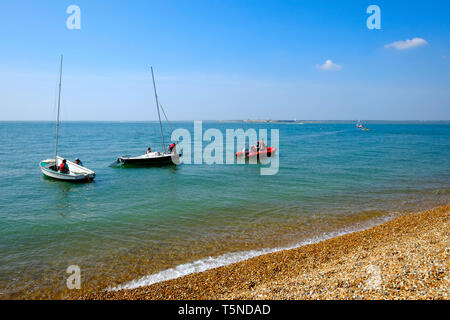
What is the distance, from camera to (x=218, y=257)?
10109mm

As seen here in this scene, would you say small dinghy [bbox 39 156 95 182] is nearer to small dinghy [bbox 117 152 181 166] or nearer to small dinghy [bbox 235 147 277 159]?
small dinghy [bbox 117 152 181 166]

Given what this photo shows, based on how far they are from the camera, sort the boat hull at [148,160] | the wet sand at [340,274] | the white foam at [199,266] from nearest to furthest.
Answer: the wet sand at [340,274]
the white foam at [199,266]
the boat hull at [148,160]

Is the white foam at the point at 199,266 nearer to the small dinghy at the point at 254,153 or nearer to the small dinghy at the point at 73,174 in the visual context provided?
the small dinghy at the point at 73,174

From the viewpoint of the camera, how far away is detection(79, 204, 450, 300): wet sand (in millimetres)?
5977

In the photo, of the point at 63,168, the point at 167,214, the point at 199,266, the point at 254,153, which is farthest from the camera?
the point at 254,153

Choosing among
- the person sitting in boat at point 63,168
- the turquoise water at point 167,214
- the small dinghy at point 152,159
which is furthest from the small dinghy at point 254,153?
the person sitting in boat at point 63,168

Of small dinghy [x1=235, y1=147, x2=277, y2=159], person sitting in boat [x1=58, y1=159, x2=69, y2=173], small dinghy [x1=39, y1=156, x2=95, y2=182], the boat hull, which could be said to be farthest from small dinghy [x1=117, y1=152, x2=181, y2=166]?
small dinghy [x1=235, y1=147, x2=277, y2=159]

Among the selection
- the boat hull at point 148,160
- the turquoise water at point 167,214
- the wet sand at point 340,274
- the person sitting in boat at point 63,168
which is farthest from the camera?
the boat hull at point 148,160

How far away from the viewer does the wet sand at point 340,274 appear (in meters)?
5.98

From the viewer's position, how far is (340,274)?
6.99m

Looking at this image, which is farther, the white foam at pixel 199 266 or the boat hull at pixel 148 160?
the boat hull at pixel 148 160

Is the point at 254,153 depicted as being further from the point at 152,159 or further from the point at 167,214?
the point at 167,214

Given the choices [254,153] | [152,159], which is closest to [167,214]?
[152,159]
